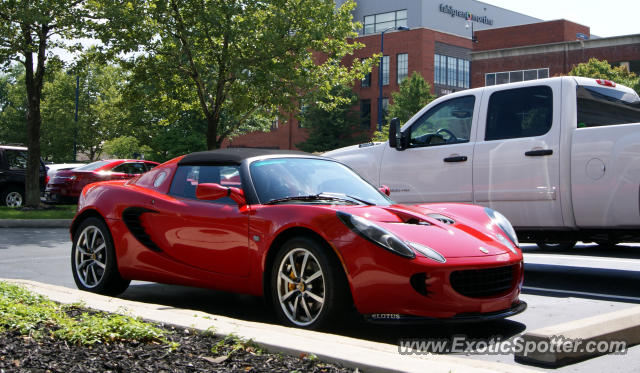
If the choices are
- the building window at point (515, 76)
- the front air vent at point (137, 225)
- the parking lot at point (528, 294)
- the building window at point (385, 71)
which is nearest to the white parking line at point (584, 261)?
the parking lot at point (528, 294)

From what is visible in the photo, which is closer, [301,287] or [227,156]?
[301,287]

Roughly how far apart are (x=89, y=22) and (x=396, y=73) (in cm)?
4979

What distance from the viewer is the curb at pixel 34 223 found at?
16.5 metres

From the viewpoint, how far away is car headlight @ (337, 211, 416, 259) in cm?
490

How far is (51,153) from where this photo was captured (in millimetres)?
58562

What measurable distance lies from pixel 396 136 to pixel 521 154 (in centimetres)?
163

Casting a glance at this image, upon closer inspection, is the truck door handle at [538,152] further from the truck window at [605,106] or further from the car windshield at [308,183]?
the car windshield at [308,183]

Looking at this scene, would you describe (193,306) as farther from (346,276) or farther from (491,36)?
(491,36)

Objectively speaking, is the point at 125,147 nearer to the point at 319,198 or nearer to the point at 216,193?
the point at 216,193

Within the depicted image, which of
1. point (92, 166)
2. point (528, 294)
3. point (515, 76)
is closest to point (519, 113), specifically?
point (528, 294)

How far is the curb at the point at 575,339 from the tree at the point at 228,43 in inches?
677

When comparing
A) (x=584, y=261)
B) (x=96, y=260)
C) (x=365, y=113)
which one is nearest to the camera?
(x=96, y=260)

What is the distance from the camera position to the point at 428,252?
4961mm

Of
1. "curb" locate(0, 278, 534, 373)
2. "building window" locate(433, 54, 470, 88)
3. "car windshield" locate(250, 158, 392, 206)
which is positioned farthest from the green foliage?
"curb" locate(0, 278, 534, 373)
